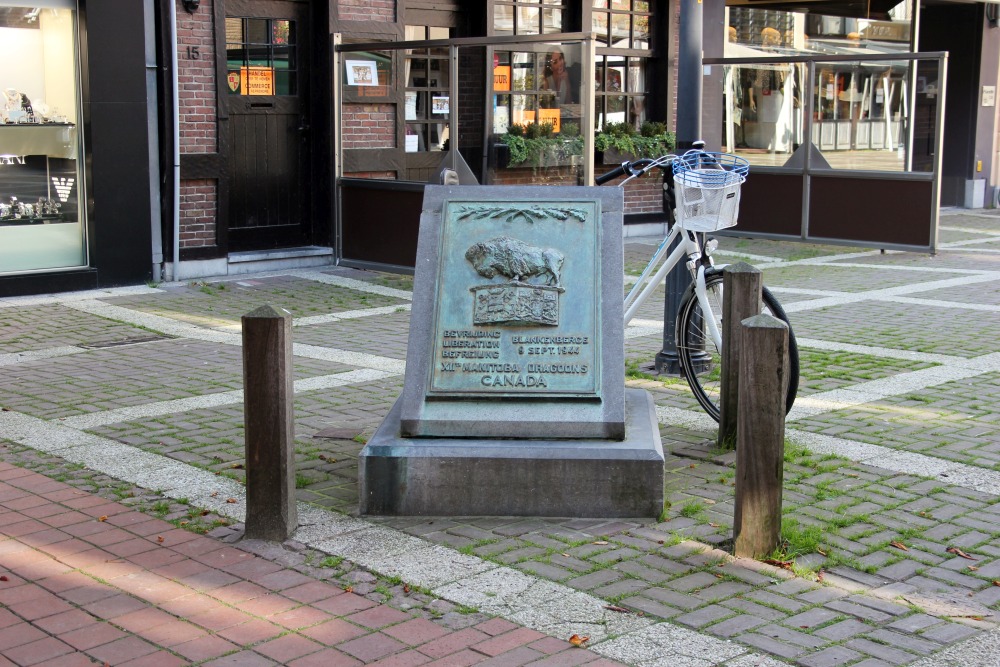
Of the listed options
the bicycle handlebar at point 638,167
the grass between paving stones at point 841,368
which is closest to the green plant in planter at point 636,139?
the grass between paving stones at point 841,368

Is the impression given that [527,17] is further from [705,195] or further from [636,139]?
[705,195]

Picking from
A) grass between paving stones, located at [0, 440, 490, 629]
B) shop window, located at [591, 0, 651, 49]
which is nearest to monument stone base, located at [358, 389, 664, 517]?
grass between paving stones, located at [0, 440, 490, 629]

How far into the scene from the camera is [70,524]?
5133 millimetres

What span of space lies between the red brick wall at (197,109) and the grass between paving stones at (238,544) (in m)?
6.13

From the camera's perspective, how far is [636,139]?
52.6ft

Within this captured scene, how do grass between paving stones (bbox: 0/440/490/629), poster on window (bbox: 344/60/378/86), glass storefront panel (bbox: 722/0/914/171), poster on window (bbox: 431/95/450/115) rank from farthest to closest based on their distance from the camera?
glass storefront panel (bbox: 722/0/914/171), poster on window (bbox: 344/60/378/86), poster on window (bbox: 431/95/450/115), grass between paving stones (bbox: 0/440/490/629)

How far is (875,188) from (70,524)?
38.0ft

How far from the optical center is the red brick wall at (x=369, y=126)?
43.4ft

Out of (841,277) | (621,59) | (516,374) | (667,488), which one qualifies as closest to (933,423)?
(667,488)

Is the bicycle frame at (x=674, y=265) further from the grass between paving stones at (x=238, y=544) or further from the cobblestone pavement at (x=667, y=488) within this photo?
the grass between paving stones at (x=238, y=544)

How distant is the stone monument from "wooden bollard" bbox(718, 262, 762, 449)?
22.7 inches

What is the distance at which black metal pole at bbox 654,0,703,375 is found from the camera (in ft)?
26.3

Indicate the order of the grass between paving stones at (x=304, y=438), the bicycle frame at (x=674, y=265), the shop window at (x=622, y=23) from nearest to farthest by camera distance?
the grass between paving stones at (x=304, y=438), the bicycle frame at (x=674, y=265), the shop window at (x=622, y=23)

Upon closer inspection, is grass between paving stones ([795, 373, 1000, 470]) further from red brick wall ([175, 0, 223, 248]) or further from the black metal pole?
red brick wall ([175, 0, 223, 248])
